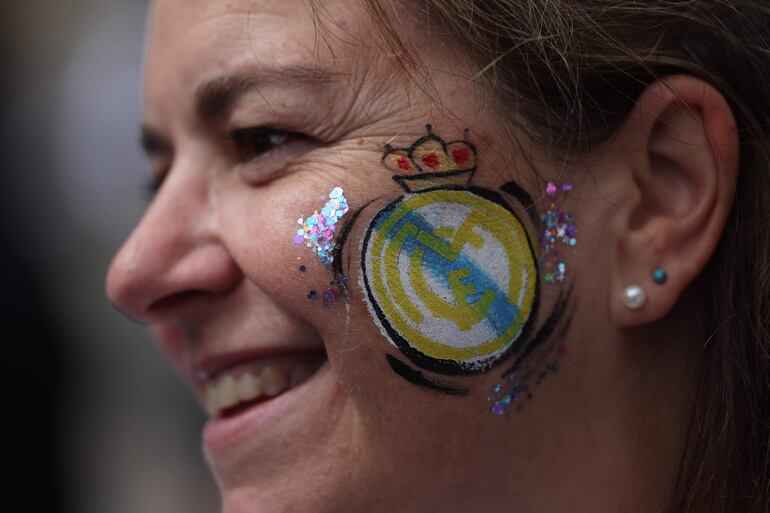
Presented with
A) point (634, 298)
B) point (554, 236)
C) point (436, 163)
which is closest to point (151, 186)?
point (436, 163)

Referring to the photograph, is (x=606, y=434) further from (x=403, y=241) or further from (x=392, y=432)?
(x=403, y=241)

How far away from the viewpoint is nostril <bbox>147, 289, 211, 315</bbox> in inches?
63.7

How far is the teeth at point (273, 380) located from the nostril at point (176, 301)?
0.61 ft

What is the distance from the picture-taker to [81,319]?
4.39 meters

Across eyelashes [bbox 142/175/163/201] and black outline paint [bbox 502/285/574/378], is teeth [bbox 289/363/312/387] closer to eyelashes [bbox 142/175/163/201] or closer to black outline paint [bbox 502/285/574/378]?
black outline paint [bbox 502/285/574/378]

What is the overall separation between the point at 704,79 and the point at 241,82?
0.82 m

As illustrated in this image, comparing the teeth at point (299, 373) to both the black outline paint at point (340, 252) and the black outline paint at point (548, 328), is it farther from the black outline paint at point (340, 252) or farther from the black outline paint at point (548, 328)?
the black outline paint at point (548, 328)

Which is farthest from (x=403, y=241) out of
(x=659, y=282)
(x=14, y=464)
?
(x=14, y=464)

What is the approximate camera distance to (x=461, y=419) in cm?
142

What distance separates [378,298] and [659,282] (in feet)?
1.62

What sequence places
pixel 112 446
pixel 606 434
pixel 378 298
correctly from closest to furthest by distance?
1. pixel 378 298
2. pixel 606 434
3. pixel 112 446

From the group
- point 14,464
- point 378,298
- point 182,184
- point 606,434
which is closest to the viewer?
point 378,298

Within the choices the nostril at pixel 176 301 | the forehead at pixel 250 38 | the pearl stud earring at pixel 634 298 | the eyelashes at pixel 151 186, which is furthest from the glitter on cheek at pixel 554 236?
the eyelashes at pixel 151 186

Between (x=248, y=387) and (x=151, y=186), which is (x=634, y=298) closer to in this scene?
(x=248, y=387)
